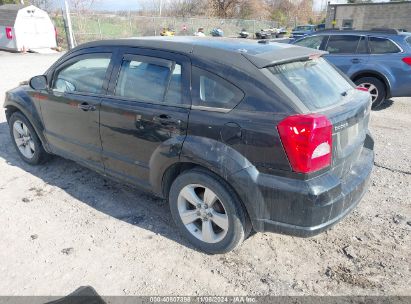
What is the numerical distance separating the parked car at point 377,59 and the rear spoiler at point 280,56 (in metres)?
4.98

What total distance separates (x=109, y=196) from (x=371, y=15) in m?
34.0

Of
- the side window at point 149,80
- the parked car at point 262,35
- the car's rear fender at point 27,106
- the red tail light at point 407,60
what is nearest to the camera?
the side window at point 149,80

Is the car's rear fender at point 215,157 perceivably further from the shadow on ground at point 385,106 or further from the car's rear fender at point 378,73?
the shadow on ground at point 385,106

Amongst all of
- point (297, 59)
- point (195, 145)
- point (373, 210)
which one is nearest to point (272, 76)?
point (297, 59)

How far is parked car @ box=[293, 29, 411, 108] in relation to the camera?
7.28 metres

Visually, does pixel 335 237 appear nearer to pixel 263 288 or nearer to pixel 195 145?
pixel 263 288

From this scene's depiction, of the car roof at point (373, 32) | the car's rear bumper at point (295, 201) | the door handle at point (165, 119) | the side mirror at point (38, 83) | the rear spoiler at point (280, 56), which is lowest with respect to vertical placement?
the car's rear bumper at point (295, 201)

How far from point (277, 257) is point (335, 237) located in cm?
63

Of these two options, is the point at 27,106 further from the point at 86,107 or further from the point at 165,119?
the point at 165,119

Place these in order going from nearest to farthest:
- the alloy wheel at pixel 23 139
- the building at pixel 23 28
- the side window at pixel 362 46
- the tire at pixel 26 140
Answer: the tire at pixel 26 140
the alloy wheel at pixel 23 139
the side window at pixel 362 46
the building at pixel 23 28

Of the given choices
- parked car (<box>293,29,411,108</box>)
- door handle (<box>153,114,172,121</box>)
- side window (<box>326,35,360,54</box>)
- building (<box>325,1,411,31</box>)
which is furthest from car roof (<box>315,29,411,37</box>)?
building (<box>325,1,411,31</box>)

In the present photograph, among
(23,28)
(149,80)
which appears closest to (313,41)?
(149,80)

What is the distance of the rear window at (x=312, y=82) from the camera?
8.75ft

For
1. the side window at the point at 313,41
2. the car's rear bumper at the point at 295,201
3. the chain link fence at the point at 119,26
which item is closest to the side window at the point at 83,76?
the car's rear bumper at the point at 295,201
